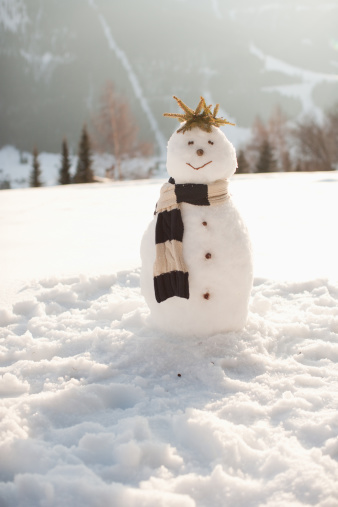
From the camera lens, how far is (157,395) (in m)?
1.84

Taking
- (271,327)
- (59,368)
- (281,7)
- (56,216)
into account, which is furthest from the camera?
(281,7)

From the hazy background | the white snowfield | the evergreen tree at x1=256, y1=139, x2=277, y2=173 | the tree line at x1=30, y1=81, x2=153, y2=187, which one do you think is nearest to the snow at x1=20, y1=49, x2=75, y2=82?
the hazy background

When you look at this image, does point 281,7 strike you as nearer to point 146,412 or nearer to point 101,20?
point 101,20

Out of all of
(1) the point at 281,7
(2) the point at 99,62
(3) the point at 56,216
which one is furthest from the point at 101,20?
(3) the point at 56,216

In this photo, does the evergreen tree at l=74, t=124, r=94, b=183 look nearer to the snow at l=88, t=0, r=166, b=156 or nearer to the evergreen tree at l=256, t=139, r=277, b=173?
the evergreen tree at l=256, t=139, r=277, b=173

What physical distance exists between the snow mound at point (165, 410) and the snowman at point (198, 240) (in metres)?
0.19

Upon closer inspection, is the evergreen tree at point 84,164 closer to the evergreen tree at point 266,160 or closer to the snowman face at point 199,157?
the evergreen tree at point 266,160

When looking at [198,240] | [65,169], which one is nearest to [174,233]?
[198,240]

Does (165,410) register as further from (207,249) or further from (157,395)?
(207,249)

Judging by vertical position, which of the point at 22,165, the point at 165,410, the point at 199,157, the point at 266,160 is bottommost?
the point at 165,410

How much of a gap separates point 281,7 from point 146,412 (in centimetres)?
12555

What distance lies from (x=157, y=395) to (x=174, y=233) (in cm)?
82

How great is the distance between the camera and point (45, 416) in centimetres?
167

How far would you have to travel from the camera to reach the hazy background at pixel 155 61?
77875mm
